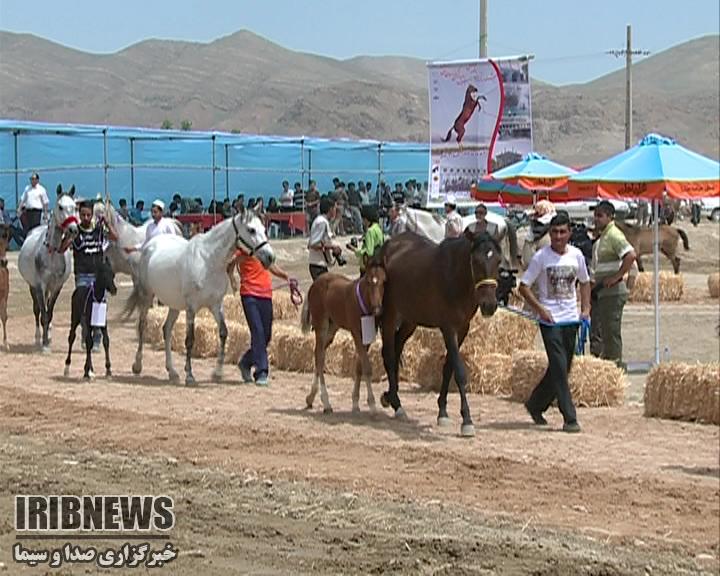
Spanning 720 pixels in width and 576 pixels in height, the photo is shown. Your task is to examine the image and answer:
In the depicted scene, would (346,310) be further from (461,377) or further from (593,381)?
(593,381)

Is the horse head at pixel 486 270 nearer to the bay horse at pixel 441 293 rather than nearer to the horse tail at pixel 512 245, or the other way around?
the bay horse at pixel 441 293

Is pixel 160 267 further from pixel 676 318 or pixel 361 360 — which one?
pixel 676 318

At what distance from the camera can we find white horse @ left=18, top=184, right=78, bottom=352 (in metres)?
19.4

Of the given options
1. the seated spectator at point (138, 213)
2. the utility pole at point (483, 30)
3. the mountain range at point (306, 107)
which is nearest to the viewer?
the utility pole at point (483, 30)

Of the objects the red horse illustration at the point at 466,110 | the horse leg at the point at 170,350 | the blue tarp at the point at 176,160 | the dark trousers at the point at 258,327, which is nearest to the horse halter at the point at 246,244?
→ the dark trousers at the point at 258,327

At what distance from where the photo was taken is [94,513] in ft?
30.4

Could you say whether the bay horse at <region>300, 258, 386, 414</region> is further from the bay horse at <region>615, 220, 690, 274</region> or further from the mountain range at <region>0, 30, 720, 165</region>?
the mountain range at <region>0, 30, 720, 165</region>

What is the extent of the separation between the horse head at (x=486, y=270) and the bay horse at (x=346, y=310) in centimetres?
125

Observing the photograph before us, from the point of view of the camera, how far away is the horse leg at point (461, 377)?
12.5 metres

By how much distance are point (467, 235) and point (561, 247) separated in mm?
870

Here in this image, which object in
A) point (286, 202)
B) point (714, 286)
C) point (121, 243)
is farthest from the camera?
point (286, 202)

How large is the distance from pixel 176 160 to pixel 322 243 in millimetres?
30094

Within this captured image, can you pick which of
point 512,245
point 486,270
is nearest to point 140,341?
point 512,245

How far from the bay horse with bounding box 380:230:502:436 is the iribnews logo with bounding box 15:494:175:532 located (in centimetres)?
380
